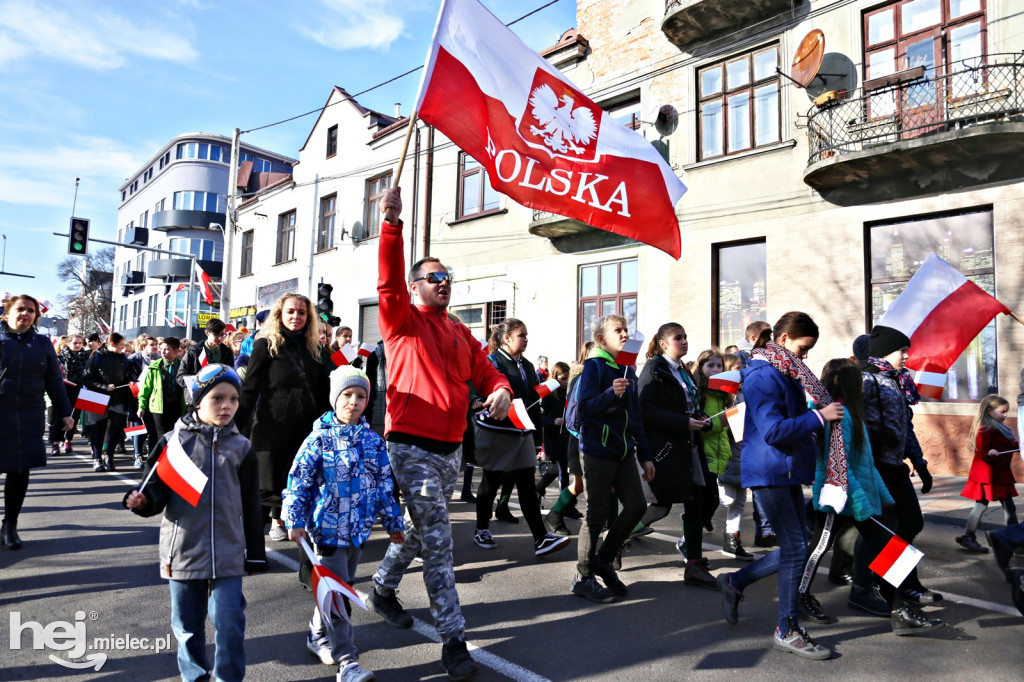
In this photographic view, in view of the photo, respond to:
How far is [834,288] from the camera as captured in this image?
13062 mm

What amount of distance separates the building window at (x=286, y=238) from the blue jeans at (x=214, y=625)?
26.0 m

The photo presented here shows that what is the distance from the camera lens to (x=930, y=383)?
6008 mm

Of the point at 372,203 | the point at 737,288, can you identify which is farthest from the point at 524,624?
the point at 372,203

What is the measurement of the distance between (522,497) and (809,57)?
1101cm

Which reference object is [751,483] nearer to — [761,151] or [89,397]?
[89,397]

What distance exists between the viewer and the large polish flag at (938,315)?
241 inches

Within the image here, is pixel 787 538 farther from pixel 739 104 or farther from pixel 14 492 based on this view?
pixel 739 104

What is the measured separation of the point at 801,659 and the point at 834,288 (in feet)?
34.1

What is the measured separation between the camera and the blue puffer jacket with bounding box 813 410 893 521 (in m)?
4.46

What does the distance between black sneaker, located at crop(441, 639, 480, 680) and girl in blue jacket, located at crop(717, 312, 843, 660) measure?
175 cm

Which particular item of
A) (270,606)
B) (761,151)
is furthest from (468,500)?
(761,151)

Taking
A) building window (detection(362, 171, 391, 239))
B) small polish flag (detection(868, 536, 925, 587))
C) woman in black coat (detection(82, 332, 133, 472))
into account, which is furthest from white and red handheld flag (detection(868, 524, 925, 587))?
building window (detection(362, 171, 391, 239))

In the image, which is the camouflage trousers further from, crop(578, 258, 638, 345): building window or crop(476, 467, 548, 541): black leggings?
crop(578, 258, 638, 345): building window

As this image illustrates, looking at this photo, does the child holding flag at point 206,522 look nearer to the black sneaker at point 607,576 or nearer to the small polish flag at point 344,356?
the black sneaker at point 607,576
